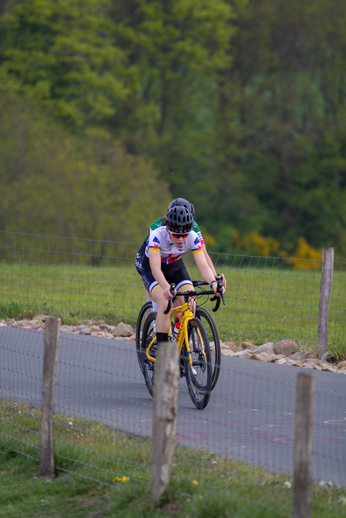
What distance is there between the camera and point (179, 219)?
5.97 meters

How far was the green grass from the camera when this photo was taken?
3883 millimetres

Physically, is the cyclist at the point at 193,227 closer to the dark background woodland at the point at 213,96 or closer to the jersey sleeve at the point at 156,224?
the jersey sleeve at the point at 156,224

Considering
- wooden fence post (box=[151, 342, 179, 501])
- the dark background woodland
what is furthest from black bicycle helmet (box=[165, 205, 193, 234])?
the dark background woodland

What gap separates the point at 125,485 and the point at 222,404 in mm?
2372

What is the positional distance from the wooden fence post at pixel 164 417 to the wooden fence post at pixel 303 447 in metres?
0.84

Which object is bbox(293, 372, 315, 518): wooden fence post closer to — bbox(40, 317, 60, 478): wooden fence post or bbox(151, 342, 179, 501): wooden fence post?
bbox(151, 342, 179, 501): wooden fence post

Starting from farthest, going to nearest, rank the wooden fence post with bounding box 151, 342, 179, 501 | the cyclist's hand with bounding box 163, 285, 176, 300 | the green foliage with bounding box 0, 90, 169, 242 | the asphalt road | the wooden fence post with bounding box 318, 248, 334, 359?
the green foliage with bounding box 0, 90, 169, 242 < the wooden fence post with bounding box 318, 248, 334, 359 < the cyclist's hand with bounding box 163, 285, 176, 300 < the asphalt road < the wooden fence post with bounding box 151, 342, 179, 501

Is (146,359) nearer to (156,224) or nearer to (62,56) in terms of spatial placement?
(156,224)

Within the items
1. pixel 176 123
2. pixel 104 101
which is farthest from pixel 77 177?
pixel 176 123

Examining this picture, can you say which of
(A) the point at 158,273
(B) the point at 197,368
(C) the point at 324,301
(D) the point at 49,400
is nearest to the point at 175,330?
(B) the point at 197,368

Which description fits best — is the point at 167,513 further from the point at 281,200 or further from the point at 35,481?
the point at 281,200

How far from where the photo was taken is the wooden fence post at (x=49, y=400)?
15.6 feet

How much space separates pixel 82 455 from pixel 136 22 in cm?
3818

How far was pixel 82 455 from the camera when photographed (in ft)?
16.0
